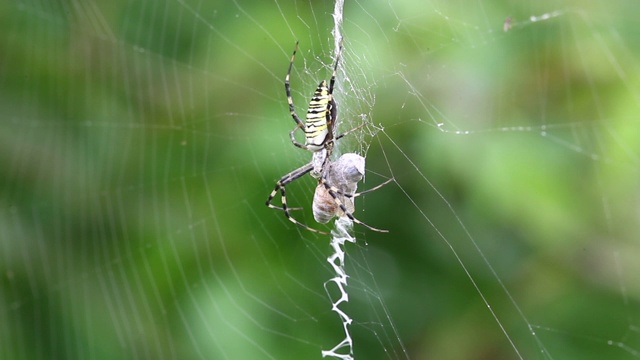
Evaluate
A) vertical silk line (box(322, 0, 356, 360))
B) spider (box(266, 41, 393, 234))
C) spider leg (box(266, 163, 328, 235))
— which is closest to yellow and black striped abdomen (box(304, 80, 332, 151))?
spider (box(266, 41, 393, 234))

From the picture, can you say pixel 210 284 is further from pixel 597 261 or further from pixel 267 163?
pixel 597 261

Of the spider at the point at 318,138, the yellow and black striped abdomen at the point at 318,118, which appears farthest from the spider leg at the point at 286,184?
the yellow and black striped abdomen at the point at 318,118

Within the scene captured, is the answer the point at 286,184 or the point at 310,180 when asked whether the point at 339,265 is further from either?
the point at 310,180

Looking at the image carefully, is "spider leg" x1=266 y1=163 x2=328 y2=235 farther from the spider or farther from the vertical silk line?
the vertical silk line

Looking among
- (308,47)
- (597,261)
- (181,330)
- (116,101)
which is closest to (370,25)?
(308,47)

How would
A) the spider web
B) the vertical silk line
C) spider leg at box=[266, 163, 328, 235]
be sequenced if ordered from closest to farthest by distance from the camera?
the spider web < the vertical silk line < spider leg at box=[266, 163, 328, 235]

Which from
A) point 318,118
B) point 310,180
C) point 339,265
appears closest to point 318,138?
point 318,118

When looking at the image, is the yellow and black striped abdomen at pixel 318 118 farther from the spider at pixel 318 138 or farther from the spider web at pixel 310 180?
the spider web at pixel 310 180
